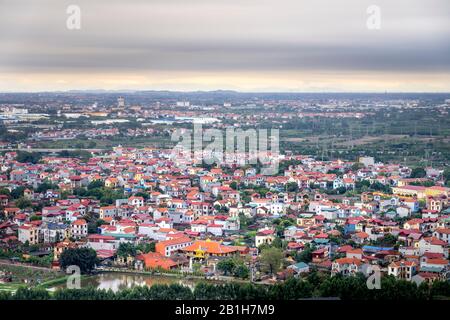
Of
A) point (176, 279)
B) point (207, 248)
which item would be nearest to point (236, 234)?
point (207, 248)

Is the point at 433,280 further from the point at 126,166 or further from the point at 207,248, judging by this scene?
the point at 126,166

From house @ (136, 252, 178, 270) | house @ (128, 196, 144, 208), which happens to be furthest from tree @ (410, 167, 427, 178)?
house @ (136, 252, 178, 270)

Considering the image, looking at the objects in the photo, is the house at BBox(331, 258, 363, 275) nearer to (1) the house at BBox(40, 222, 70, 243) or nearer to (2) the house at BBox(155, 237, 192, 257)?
(2) the house at BBox(155, 237, 192, 257)

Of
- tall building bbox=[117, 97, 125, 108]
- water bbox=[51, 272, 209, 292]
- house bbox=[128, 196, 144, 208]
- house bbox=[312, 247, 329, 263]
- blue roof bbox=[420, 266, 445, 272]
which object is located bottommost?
water bbox=[51, 272, 209, 292]

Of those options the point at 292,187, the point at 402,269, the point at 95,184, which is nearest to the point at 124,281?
the point at 402,269

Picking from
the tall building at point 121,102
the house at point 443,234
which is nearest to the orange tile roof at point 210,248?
the house at point 443,234

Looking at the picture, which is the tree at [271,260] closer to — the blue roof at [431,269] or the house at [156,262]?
the house at [156,262]
